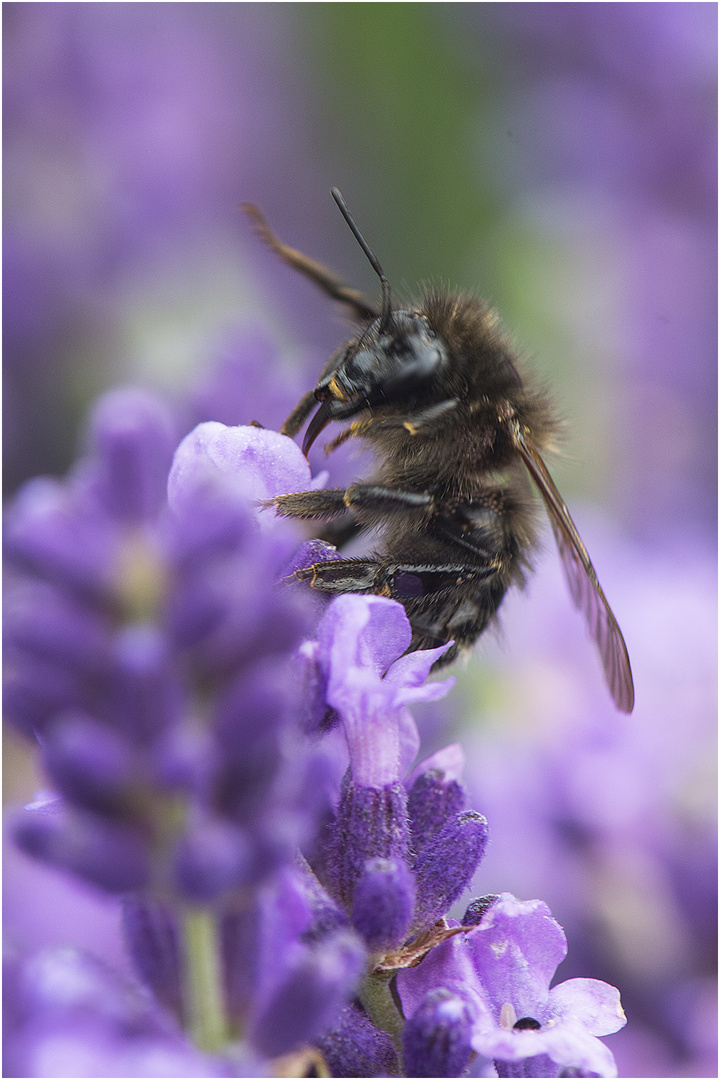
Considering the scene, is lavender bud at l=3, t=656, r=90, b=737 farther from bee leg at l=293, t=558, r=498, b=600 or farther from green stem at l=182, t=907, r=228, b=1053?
bee leg at l=293, t=558, r=498, b=600

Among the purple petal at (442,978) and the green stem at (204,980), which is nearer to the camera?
the green stem at (204,980)

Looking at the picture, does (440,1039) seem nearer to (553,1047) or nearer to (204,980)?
(553,1047)

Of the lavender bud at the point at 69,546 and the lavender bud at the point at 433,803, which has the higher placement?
the lavender bud at the point at 433,803

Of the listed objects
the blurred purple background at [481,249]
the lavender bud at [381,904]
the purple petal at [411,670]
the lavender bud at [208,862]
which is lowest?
the lavender bud at [208,862]

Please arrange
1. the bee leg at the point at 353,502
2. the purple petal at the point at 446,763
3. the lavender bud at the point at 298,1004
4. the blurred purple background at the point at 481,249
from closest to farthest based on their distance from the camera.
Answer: the lavender bud at the point at 298,1004 → the purple petal at the point at 446,763 → the bee leg at the point at 353,502 → the blurred purple background at the point at 481,249

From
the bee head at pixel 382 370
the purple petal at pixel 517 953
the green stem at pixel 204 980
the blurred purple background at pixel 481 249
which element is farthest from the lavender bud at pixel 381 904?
the blurred purple background at pixel 481 249

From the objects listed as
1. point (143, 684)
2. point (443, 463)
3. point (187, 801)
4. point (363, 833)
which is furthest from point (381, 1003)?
point (443, 463)

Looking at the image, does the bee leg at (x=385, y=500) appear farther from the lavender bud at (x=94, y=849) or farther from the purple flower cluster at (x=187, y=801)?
the lavender bud at (x=94, y=849)
